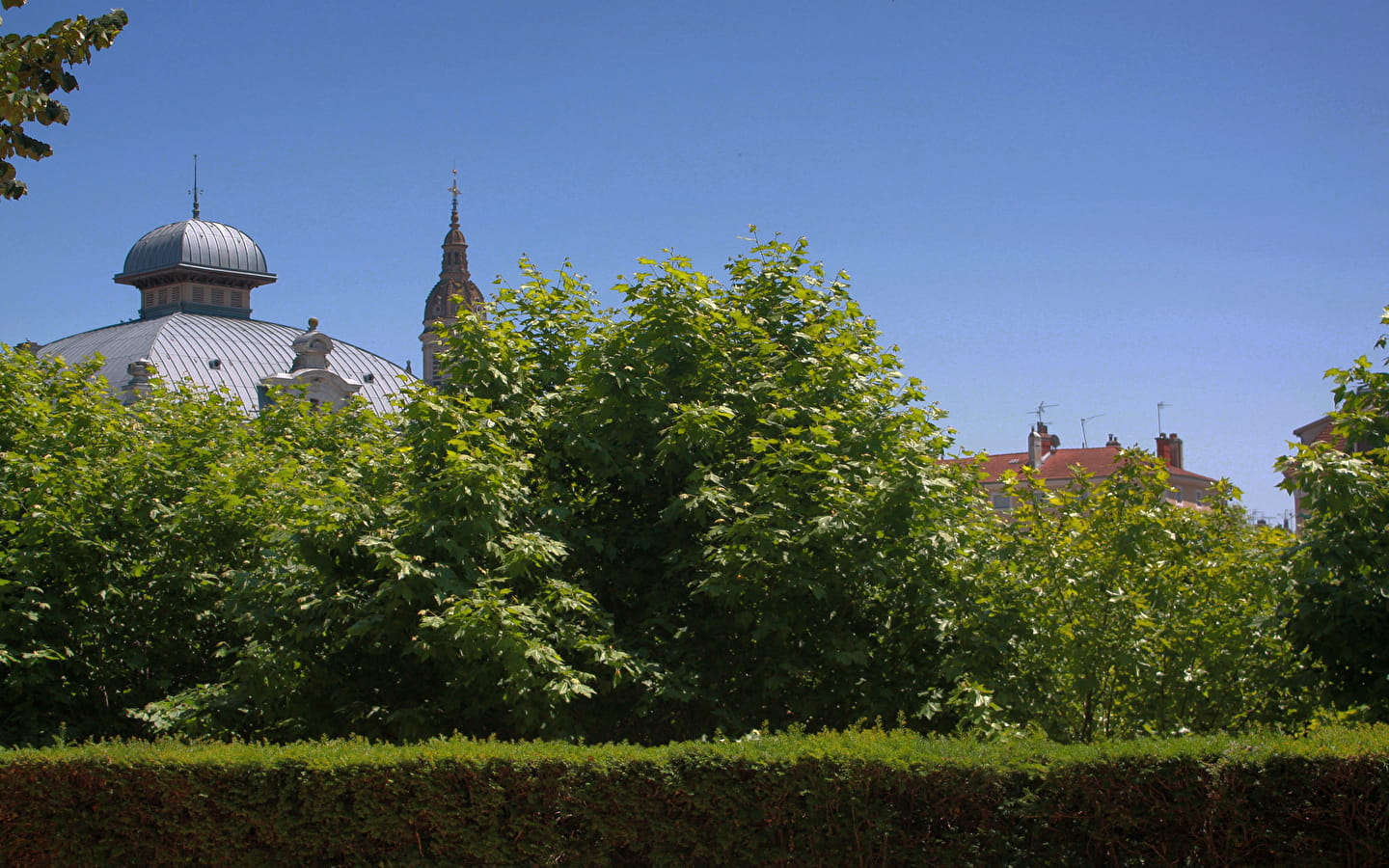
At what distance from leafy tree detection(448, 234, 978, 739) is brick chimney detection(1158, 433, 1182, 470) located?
61.4m

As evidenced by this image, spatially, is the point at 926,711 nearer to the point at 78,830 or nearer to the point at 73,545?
the point at 78,830

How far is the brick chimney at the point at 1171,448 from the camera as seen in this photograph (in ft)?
231

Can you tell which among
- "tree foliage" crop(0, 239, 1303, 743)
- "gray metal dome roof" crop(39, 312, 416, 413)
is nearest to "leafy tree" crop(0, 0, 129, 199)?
"tree foliage" crop(0, 239, 1303, 743)

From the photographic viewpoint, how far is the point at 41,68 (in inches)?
324

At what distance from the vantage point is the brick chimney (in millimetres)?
70375

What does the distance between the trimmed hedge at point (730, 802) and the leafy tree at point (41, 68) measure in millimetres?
4411

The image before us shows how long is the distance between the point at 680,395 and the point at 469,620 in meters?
3.57

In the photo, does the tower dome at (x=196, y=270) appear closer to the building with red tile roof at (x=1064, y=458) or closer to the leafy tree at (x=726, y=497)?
the building with red tile roof at (x=1064, y=458)

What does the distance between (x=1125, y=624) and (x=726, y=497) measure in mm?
3634

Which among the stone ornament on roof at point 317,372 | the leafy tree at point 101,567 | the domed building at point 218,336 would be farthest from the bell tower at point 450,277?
the leafy tree at point 101,567

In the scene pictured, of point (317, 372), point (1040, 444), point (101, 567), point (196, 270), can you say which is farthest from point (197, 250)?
point (101, 567)

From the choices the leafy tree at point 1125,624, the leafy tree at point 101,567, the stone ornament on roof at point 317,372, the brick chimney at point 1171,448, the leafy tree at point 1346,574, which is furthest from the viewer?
the brick chimney at point 1171,448

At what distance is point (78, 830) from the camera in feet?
31.3

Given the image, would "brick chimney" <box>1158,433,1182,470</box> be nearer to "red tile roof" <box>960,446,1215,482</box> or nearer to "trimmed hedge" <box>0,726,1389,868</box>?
"red tile roof" <box>960,446,1215,482</box>
